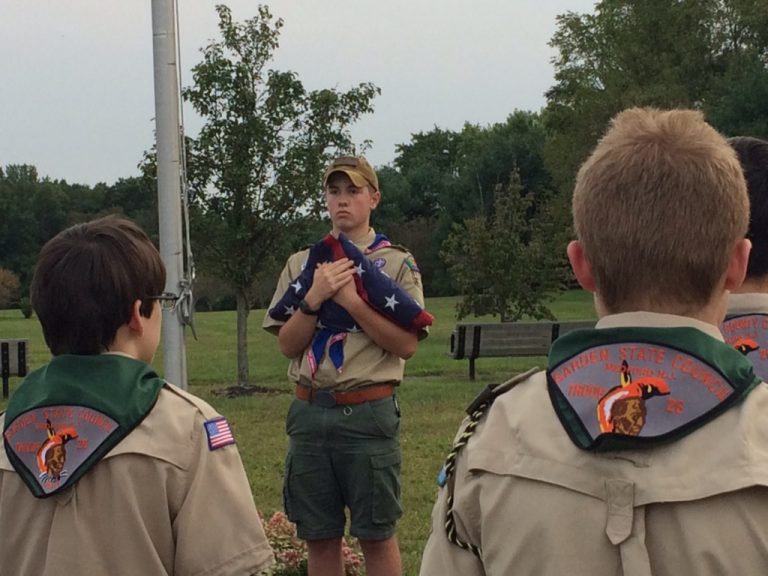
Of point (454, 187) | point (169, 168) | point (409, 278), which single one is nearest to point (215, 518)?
point (409, 278)

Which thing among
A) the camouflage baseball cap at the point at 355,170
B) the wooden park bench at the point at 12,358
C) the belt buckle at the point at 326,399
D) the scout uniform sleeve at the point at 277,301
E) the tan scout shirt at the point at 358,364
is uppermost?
the camouflage baseball cap at the point at 355,170

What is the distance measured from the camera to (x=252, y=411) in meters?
12.2

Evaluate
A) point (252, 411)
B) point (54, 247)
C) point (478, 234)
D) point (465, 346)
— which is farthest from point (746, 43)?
point (54, 247)

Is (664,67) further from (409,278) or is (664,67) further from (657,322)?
(657,322)

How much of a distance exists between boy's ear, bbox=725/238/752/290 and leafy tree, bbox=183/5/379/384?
40.6ft

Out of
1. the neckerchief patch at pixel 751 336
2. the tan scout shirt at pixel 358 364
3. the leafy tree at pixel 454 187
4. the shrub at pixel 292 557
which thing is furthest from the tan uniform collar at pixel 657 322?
the leafy tree at pixel 454 187

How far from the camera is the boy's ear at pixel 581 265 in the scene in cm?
184

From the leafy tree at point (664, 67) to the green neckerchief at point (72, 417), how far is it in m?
40.0

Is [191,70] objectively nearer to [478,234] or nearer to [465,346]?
[465,346]

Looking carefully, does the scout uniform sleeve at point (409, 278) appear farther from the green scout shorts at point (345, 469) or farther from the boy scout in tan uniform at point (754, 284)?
the boy scout in tan uniform at point (754, 284)

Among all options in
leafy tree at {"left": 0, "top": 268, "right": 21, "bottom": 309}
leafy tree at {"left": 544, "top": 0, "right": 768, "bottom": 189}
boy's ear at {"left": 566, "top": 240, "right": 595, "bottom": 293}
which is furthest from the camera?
leafy tree at {"left": 0, "top": 268, "right": 21, "bottom": 309}

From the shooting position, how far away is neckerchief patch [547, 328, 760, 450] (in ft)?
5.39

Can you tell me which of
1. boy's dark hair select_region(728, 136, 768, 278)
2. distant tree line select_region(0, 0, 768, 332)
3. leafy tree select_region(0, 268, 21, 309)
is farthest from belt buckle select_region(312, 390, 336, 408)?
leafy tree select_region(0, 268, 21, 309)

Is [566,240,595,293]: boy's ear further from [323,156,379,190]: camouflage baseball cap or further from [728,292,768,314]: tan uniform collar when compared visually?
[323,156,379,190]: camouflage baseball cap
